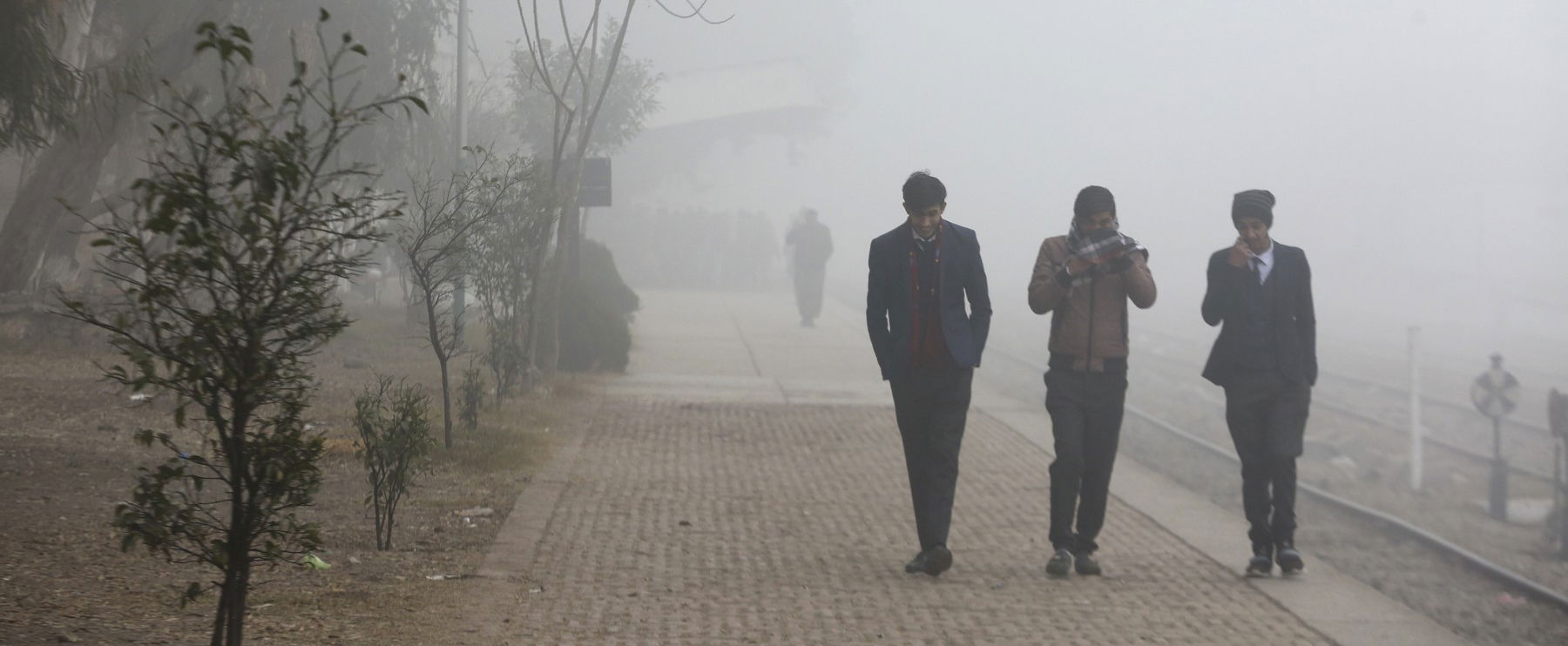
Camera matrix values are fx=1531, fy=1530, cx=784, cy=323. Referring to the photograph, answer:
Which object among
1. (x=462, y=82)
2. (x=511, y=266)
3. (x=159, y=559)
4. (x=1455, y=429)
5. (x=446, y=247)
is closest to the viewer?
(x=159, y=559)

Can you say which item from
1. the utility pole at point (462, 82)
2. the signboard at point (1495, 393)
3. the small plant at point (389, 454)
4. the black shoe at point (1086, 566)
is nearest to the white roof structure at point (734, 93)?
the utility pole at point (462, 82)

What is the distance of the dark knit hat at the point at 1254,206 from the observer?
7062mm

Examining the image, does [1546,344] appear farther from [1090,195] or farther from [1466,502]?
[1090,195]

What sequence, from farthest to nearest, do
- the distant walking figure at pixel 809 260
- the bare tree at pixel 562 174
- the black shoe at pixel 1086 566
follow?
the distant walking figure at pixel 809 260 → the bare tree at pixel 562 174 → the black shoe at pixel 1086 566

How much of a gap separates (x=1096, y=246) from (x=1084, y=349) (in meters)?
0.46

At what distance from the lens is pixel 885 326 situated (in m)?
6.79

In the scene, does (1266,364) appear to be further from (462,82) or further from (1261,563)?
(462,82)

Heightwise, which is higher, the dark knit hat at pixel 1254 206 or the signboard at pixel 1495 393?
the dark knit hat at pixel 1254 206

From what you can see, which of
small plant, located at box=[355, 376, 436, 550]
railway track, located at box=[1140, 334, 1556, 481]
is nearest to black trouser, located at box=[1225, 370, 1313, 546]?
small plant, located at box=[355, 376, 436, 550]

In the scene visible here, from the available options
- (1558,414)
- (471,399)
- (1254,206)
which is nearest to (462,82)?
(471,399)

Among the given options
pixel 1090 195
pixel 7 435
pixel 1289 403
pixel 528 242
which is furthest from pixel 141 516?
pixel 528 242

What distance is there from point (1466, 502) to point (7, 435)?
37.9 ft

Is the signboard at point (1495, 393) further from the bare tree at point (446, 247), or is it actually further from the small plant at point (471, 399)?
the small plant at point (471, 399)

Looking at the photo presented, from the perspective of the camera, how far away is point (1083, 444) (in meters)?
6.94
